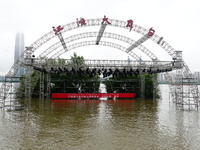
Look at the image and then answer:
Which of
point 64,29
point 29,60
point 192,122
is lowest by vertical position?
point 192,122

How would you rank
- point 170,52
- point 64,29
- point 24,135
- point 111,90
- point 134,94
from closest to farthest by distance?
point 24,135
point 64,29
point 170,52
point 134,94
point 111,90

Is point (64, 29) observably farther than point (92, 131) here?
Yes

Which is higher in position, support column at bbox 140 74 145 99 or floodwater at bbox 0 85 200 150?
support column at bbox 140 74 145 99

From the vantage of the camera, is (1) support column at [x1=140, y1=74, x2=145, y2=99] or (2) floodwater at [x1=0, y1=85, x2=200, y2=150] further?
(1) support column at [x1=140, y1=74, x2=145, y2=99]

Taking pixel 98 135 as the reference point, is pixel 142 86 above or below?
above

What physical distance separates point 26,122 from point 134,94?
23907 millimetres

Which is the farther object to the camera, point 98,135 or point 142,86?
point 142,86

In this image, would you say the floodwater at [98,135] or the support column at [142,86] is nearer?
the floodwater at [98,135]

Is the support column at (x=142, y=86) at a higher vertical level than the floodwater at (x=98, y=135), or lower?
higher

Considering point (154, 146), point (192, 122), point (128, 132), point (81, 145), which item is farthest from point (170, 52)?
point (81, 145)

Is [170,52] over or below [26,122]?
over

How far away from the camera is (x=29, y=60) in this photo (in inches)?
897

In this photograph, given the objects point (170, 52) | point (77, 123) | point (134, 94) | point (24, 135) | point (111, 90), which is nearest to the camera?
point (24, 135)

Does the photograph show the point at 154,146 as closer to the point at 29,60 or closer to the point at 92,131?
the point at 92,131
